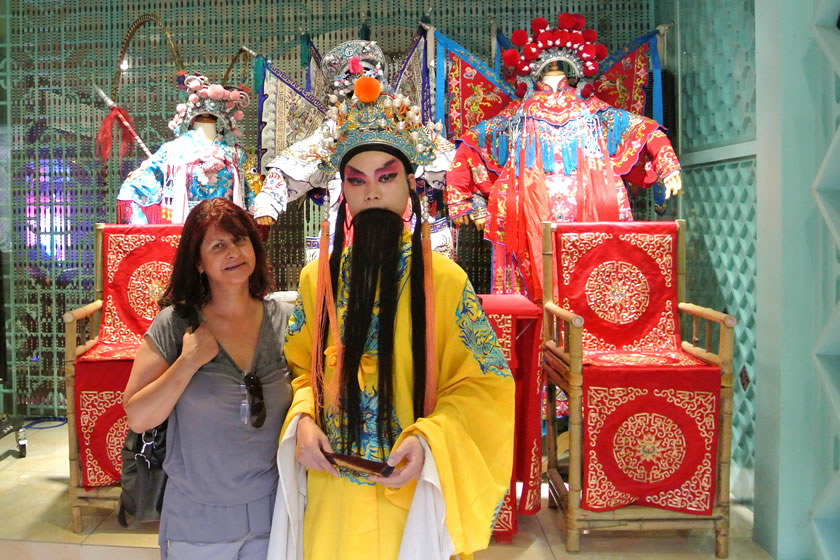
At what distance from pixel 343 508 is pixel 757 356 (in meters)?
1.96

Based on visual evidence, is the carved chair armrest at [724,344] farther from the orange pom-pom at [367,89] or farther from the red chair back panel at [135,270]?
the red chair back panel at [135,270]

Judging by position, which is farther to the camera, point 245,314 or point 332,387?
point 245,314

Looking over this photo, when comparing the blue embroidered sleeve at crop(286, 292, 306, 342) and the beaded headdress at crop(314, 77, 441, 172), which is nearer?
the beaded headdress at crop(314, 77, 441, 172)

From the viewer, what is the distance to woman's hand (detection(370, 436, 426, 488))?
4.98 ft

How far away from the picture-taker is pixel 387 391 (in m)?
1.59

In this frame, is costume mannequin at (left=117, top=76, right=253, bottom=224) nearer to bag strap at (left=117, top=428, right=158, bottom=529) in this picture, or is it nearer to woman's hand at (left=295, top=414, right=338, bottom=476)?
bag strap at (left=117, top=428, right=158, bottom=529)

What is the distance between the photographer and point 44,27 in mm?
4430

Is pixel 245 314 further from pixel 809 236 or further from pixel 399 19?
pixel 399 19

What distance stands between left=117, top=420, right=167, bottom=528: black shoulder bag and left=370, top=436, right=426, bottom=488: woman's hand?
26.7 inches

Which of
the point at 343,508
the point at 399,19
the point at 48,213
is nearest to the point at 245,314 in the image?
the point at 343,508

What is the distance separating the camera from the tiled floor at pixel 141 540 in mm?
2793

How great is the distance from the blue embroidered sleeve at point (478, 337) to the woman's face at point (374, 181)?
26 centimetres

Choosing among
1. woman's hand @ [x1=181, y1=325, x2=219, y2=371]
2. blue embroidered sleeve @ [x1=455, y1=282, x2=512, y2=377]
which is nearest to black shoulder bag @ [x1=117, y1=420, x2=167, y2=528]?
woman's hand @ [x1=181, y1=325, x2=219, y2=371]

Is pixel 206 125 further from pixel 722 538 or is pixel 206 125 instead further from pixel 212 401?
pixel 722 538
